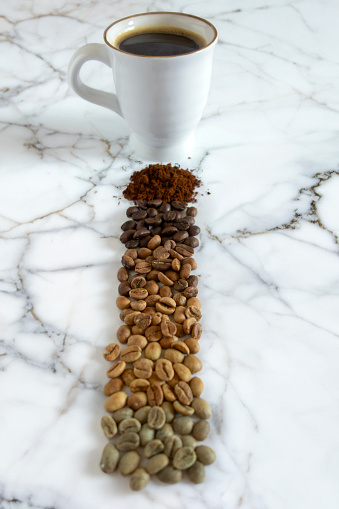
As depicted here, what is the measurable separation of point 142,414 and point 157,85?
53cm

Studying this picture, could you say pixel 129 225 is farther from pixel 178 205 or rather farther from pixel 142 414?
pixel 142 414

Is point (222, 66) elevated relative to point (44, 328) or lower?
elevated

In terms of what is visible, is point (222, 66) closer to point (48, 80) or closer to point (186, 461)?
point (48, 80)

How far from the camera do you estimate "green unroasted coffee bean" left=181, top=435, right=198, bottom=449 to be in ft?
1.93

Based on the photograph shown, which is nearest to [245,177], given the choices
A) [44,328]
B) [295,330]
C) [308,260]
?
[308,260]

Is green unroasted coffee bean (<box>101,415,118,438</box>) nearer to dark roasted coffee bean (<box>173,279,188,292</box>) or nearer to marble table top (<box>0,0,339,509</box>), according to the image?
marble table top (<box>0,0,339,509</box>)

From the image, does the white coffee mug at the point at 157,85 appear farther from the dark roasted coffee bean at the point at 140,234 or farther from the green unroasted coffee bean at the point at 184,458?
the green unroasted coffee bean at the point at 184,458

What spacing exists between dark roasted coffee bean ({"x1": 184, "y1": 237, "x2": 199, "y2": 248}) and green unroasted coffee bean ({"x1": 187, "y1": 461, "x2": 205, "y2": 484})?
0.35m

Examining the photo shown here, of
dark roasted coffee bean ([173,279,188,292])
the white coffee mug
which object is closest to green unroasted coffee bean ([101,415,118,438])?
dark roasted coffee bean ([173,279,188,292])

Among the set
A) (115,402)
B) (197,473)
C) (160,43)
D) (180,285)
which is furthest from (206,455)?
(160,43)

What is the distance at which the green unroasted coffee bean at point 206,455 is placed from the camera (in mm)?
575

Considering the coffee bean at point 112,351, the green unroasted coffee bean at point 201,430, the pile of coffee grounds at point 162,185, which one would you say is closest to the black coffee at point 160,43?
the pile of coffee grounds at point 162,185

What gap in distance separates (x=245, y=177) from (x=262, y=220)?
0.38 feet

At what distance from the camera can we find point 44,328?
28.4 inches
